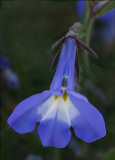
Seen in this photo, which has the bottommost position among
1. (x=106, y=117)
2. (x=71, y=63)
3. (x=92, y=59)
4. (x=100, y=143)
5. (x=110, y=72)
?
(x=100, y=143)

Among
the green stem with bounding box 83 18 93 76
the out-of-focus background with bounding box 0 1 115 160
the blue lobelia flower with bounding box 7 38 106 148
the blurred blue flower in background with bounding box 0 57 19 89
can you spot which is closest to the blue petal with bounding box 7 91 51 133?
the blue lobelia flower with bounding box 7 38 106 148

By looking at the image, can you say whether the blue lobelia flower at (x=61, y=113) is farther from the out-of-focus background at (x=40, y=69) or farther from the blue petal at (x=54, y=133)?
the out-of-focus background at (x=40, y=69)

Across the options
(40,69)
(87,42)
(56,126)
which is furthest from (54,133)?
(40,69)

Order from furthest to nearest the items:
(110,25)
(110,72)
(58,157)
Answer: (110,25) → (110,72) → (58,157)

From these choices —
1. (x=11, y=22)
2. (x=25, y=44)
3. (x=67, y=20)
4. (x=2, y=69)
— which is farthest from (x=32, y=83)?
(x=67, y=20)

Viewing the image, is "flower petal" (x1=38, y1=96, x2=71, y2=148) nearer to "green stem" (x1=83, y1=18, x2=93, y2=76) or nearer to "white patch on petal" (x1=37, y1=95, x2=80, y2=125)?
"white patch on petal" (x1=37, y1=95, x2=80, y2=125)

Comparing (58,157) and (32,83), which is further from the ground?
(32,83)

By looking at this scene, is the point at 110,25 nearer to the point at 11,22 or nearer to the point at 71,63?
Answer: the point at 11,22
